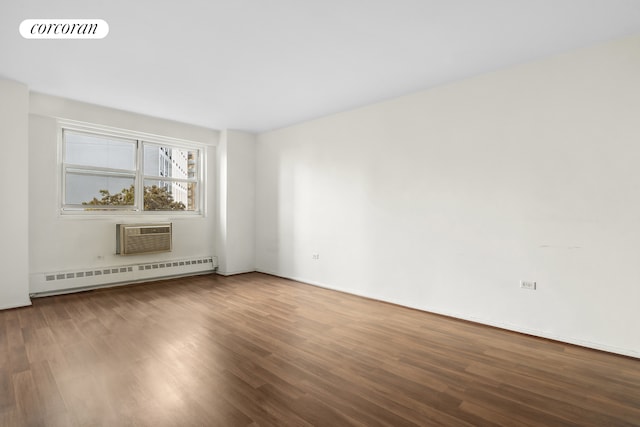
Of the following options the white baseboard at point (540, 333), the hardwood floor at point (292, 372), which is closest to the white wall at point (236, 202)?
the hardwood floor at point (292, 372)

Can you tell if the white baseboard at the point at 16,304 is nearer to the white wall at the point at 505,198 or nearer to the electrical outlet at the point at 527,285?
the white wall at the point at 505,198

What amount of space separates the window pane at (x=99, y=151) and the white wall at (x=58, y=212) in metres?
0.23

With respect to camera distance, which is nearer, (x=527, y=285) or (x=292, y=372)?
(x=292, y=372)

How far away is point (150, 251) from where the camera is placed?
501cm

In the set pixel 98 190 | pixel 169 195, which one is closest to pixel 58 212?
pixel 98 190

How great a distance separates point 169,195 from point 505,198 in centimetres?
525

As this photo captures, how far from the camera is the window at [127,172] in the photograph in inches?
179

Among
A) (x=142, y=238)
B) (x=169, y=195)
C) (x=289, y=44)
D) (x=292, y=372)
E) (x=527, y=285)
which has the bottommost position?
(x=292, y=372)

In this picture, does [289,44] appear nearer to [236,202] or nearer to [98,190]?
[236,202]

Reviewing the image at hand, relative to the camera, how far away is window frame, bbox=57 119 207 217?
4.44 m

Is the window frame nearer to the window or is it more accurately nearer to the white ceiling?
the window

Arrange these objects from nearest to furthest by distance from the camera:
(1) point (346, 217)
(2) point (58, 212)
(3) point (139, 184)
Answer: (2) point (58, 212)
(1) point (346, 217)
(3) point (139, 184)

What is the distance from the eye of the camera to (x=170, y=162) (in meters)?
5.61

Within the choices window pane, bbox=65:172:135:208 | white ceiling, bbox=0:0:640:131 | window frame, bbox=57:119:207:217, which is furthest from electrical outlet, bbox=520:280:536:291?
window pane, bbox=65:172:135:208
